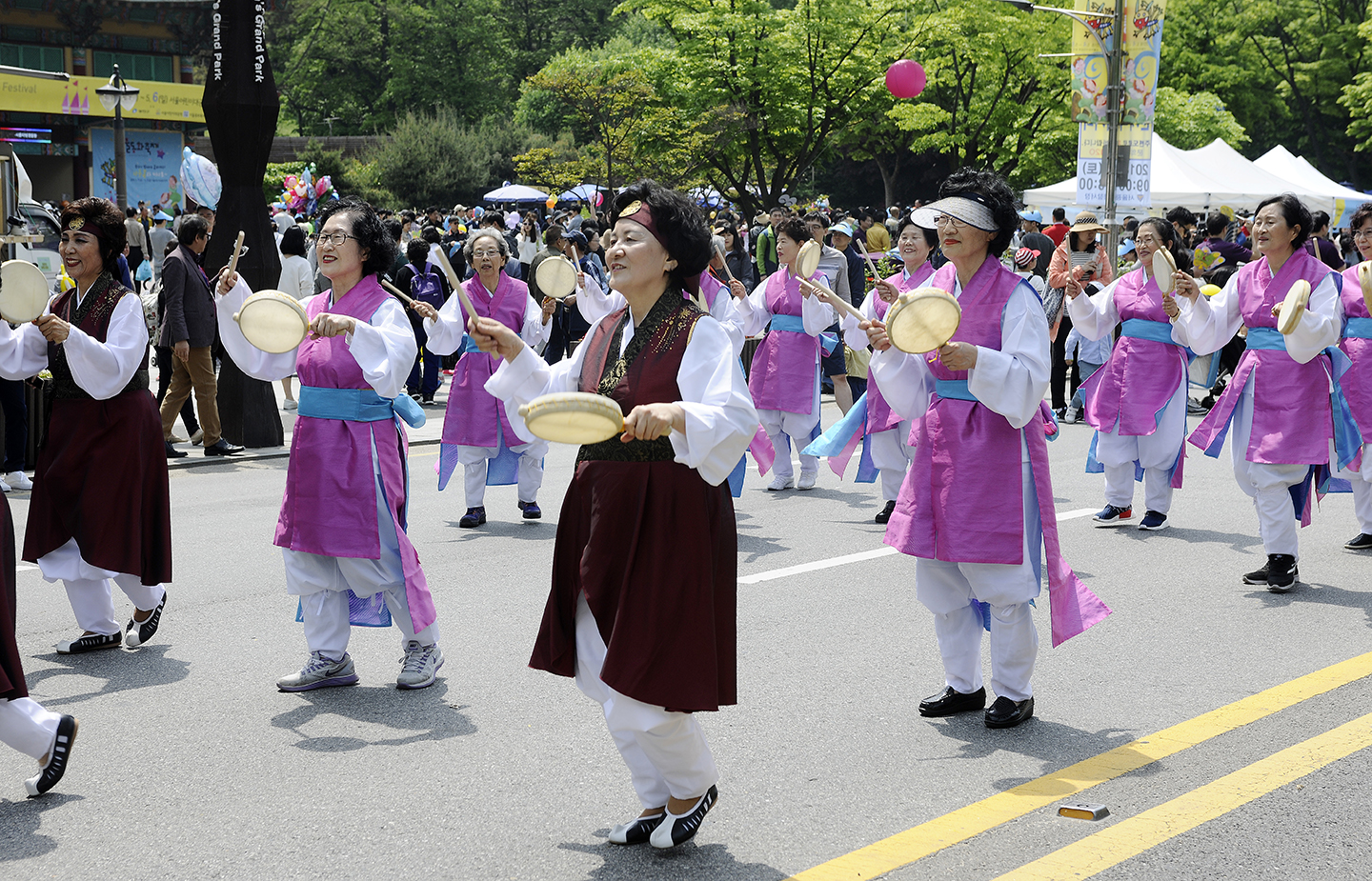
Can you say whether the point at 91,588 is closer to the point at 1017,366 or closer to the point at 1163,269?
the point at 1017,366

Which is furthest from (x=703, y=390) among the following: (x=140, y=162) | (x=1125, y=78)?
(x=140, y=162)

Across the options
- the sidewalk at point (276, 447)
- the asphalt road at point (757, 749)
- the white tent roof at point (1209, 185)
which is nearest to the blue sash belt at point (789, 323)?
the sidewalk at point (276, 447)

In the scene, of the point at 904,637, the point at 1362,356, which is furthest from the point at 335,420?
the point at 1362,356

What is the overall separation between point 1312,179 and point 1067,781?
26.8m

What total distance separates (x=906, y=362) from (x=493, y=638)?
222 centimetres

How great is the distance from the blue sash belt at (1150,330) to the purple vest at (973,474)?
3.81m

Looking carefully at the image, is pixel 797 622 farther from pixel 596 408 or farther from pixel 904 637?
pixel 596 408

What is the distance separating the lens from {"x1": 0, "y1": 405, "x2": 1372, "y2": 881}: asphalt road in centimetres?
349

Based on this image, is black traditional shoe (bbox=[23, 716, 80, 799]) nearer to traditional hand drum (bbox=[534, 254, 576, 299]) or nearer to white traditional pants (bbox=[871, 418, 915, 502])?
traditional hand drum (bbox=[534, 254, 576, 299])

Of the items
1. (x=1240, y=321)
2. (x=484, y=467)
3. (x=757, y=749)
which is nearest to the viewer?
(x=757, y=749)

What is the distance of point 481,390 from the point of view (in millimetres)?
8109

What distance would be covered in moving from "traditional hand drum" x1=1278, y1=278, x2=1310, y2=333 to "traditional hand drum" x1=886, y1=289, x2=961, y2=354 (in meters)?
2.55

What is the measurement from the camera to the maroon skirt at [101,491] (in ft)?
17.1

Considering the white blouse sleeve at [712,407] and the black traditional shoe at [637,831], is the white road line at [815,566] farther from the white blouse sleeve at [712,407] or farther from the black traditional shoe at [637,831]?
the white blouse sleeve at [712,407]
